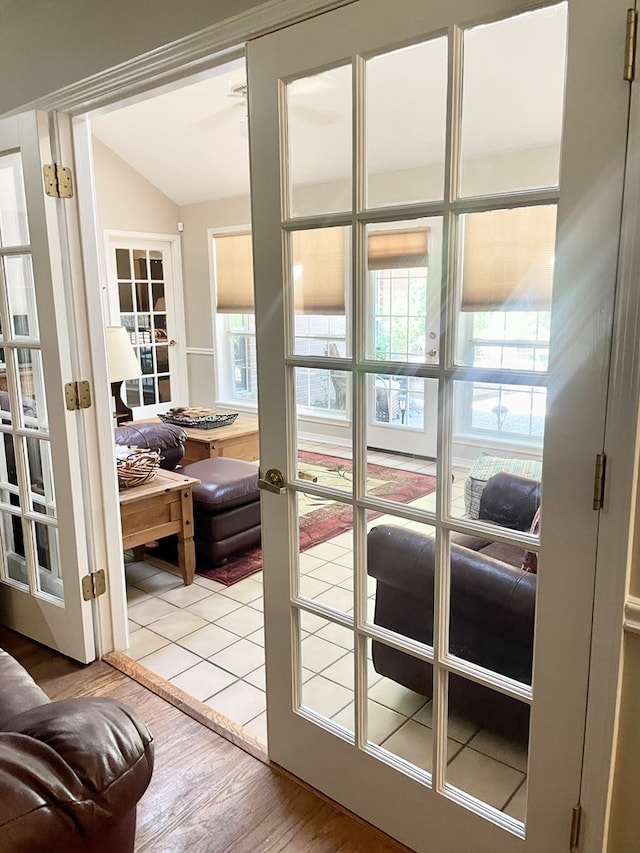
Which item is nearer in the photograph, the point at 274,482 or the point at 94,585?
the point at 274,482

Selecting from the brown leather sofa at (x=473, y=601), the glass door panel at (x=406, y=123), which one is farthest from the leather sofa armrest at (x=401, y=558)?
the glass door panel at (x=406, y=123)

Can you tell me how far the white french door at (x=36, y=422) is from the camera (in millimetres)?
2289

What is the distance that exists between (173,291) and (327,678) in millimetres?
5535

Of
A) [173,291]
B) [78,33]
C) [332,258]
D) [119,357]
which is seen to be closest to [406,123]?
[332,258]

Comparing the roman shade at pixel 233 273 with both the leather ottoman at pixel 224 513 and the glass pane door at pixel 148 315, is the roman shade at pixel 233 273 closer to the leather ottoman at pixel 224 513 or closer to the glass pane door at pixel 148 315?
the glass pane door at pixel 148 315

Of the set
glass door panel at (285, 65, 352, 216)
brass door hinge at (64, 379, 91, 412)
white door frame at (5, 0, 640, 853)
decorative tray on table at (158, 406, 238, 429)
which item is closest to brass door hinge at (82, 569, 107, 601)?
brass door hinge at (64, 379, 91, 412)

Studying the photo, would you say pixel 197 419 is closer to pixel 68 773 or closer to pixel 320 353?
pixel 320 353

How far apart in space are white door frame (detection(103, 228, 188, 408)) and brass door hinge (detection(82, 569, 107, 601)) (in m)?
3.89

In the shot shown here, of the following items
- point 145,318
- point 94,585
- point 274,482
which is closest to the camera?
point 274,482

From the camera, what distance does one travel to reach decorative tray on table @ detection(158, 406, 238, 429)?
15.3ft

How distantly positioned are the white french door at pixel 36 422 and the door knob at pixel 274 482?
3.20 feet

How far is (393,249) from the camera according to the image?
1493mm

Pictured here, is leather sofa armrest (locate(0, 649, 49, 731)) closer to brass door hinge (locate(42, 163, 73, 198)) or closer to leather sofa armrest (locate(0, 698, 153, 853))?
leather sofa armrest (locate(0, 698, 153, 853))

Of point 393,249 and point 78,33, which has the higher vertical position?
point 78,33
